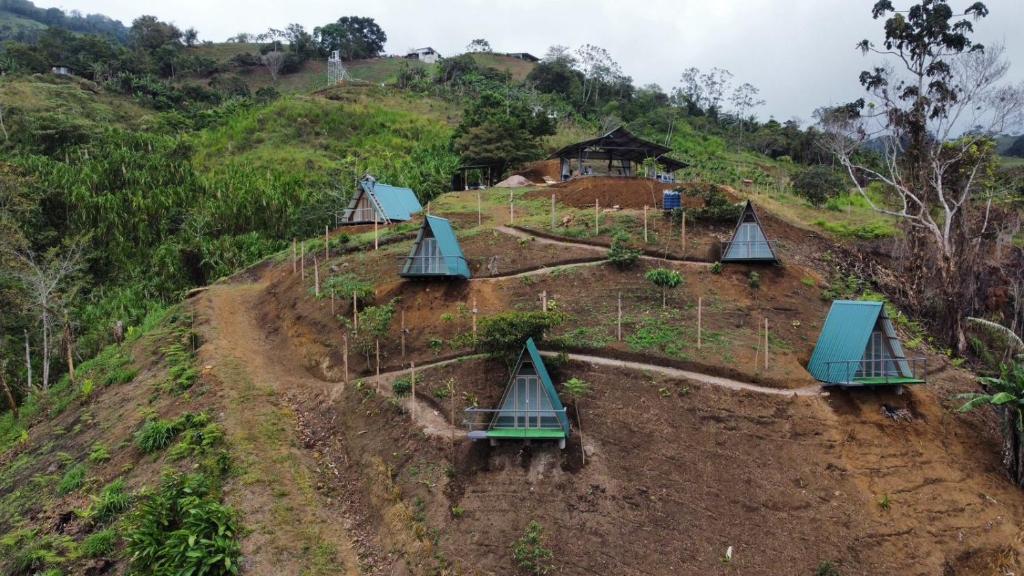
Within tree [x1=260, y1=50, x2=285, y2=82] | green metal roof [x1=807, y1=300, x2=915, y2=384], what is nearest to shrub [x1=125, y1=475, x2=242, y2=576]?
green metal roof [x1=807, y1=300, x2=915, y2=384]

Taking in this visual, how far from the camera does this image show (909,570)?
16453 mm

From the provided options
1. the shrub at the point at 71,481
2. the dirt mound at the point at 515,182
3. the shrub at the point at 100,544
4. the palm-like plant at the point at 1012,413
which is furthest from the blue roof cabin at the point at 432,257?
the dirt mound at the point at 515,182

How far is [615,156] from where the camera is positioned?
145 ft

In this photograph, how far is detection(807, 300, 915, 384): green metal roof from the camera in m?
21.1

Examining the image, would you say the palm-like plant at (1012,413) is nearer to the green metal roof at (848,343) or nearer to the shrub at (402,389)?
the green metal roof at (848,343)

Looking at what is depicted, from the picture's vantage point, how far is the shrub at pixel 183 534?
14.8 metres

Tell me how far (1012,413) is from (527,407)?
14946 mm

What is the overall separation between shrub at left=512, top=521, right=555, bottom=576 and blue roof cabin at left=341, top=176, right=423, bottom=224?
25.4 metres

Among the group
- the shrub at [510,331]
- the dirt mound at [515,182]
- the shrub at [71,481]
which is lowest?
the shrub at [71,481]

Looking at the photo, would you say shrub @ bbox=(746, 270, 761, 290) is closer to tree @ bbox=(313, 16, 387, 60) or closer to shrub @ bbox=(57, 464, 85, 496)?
shrub @ bbox=(57, 464, 85, 496)

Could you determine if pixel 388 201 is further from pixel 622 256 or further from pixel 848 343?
pixel 848 343

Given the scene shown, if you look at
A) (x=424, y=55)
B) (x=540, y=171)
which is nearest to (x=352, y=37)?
(x=424, y=55)

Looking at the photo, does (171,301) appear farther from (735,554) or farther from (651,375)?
(735,554)

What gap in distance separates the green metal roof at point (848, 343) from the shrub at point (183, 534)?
1878cm
